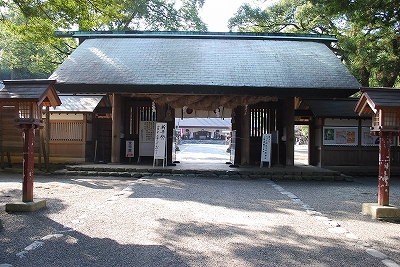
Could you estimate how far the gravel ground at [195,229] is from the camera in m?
4.41

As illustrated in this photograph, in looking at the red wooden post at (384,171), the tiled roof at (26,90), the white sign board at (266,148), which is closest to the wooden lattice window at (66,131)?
the white sign board at (266,148)

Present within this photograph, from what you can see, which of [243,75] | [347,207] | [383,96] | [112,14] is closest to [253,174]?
[243,75]

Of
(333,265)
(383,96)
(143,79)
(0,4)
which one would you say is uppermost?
(0,4)

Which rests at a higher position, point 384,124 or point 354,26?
point 354,26

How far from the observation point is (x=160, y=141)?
Answer: 1312 cm

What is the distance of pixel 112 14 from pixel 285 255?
33.6ft

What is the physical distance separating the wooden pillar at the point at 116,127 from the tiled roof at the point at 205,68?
1444 millimetres

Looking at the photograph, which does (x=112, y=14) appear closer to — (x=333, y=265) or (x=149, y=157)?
(x=149, y=157)

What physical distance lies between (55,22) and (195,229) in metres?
9.55

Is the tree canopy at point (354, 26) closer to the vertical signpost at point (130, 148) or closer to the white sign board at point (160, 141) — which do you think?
the white sign board at point (160, 141)

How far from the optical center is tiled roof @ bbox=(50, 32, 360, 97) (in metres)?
12.1

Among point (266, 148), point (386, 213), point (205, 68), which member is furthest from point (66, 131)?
point (386, 213)

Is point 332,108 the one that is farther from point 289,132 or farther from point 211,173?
point 211,173

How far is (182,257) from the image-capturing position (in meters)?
4.39
